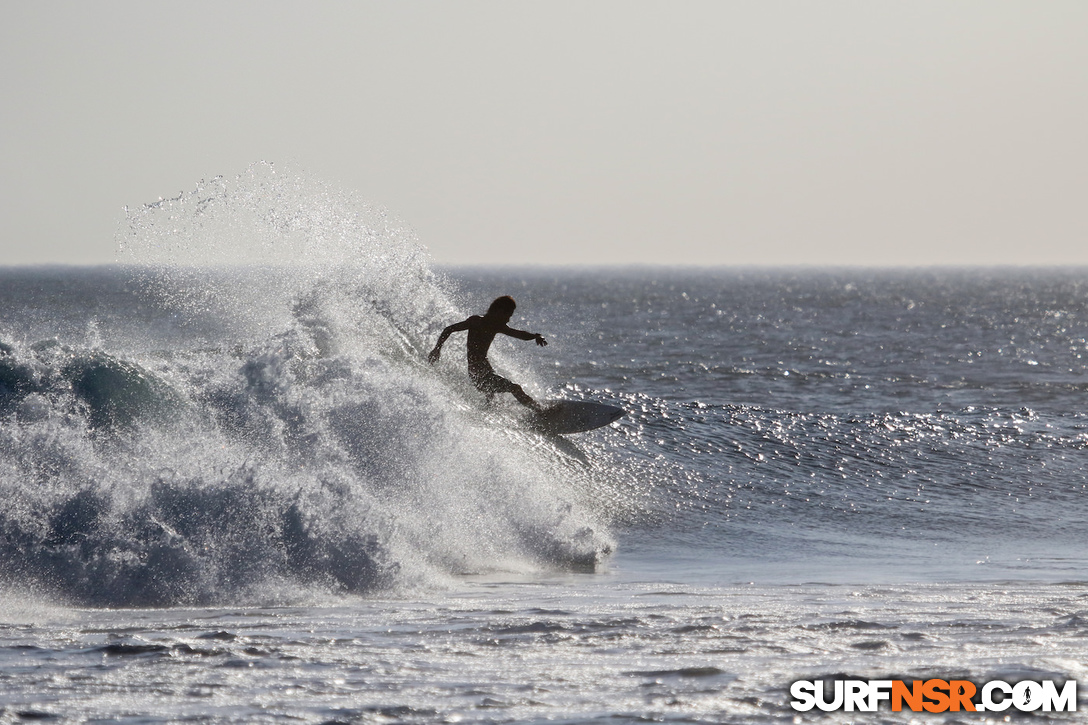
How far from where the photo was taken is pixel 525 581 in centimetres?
873

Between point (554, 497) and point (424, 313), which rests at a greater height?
point (424, 313)

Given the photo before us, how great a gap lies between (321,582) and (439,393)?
14.0ft

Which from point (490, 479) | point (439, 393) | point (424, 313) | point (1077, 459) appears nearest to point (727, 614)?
point (490, 479)

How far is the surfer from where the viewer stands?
11.8 m

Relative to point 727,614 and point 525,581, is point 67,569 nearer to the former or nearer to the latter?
point 525,581

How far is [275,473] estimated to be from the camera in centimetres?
915

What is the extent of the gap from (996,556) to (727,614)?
444 centimetres

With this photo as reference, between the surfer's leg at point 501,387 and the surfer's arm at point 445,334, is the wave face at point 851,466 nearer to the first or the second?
the surfer's leg at point 501,387

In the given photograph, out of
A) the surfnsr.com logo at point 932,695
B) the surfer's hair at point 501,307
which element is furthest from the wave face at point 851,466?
the surfnsr.com logo at point 932,695

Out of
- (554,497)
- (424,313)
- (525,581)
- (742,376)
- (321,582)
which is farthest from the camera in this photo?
(742,376)

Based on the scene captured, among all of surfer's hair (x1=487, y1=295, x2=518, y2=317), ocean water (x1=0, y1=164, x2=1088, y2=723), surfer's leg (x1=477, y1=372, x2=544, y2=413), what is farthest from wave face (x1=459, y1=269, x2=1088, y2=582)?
surfer's hair (x1=487, y1=295, x2=518, y2=317)

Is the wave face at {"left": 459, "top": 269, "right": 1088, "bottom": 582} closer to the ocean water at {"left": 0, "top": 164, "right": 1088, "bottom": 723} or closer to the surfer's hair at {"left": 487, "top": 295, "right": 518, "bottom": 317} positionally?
the ocean water at {"left": 0, "top": 164, "right": 1088, "bottom": 723}

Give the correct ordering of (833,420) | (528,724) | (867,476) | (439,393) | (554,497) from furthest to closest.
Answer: (833,420)
(867,476)
(439,393)
(554,497)
(528,724)

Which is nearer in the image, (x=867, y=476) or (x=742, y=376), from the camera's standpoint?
(x=867, y=476)
